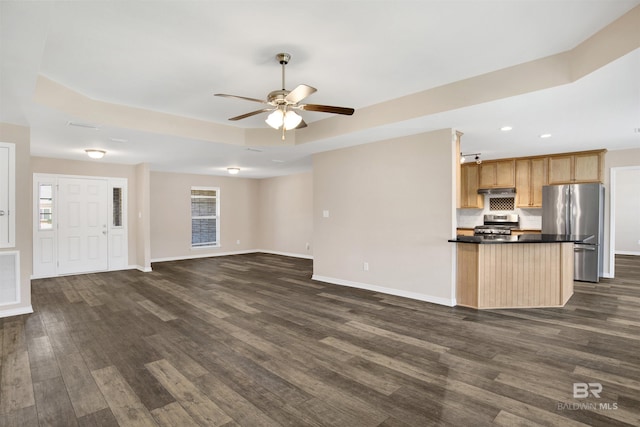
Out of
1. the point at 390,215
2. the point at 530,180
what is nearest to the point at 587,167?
the point at 530,180

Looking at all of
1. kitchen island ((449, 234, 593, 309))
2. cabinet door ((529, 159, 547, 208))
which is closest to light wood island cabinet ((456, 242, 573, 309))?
kitchen island ((449, 234, 593, 309))

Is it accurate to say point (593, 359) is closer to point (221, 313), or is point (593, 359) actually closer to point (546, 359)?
point (546, 359)

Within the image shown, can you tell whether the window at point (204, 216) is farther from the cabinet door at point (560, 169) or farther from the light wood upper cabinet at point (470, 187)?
the cabinet door at point (560, 169)

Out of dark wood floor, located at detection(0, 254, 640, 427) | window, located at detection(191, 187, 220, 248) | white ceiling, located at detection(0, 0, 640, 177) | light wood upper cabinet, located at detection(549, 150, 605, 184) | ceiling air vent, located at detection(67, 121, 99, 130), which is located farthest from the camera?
window, located at detection(191, 187, 220, 248)

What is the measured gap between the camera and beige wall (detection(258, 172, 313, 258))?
9.29 meters

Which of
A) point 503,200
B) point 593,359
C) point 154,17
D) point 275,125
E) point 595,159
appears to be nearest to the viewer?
point 154,17

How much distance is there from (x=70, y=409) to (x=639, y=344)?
4938 mm

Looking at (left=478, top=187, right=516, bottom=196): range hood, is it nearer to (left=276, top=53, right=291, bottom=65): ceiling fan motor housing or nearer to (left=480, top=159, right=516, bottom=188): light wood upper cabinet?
(left=480, top=159, right=516, bottom=188): light wood upper cabinet

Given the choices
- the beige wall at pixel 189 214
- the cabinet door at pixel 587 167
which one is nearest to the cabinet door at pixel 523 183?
the cabinet door at pixel 587 167

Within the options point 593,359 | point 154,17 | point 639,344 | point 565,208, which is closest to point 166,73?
point 154,17

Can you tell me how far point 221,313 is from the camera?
430 cm

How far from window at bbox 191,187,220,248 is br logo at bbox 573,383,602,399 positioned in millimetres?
9008

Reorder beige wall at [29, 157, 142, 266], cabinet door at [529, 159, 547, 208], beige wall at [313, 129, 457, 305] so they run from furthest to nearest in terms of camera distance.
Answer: beige wall at [29, 157, 142, 266]
cabinet door at [529, 159, 547, 208]
beige wall at [313, 129, 457, 305]

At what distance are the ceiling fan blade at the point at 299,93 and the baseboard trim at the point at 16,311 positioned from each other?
14.8ft
